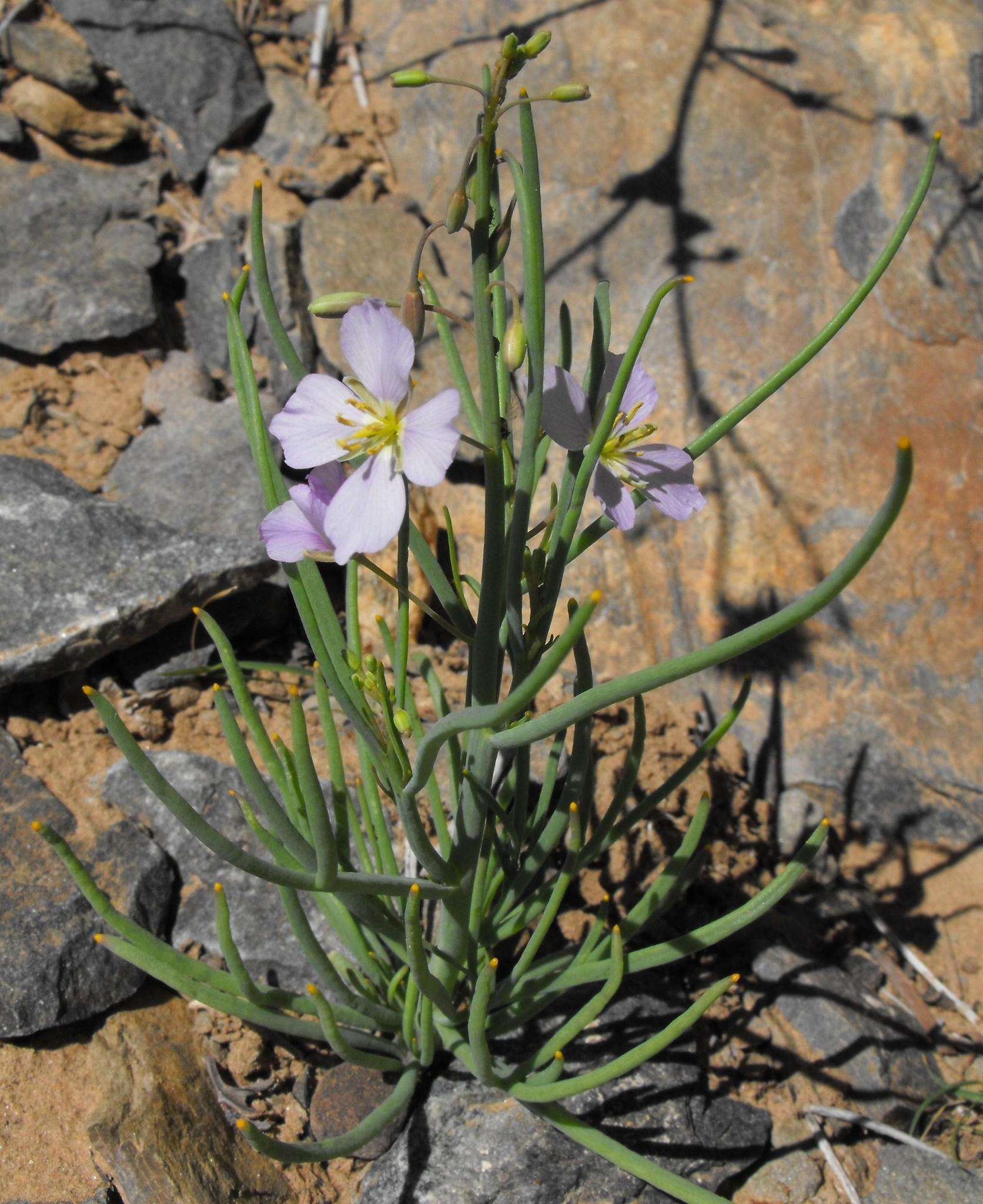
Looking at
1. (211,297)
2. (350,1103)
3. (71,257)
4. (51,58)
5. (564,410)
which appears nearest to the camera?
(564,410)

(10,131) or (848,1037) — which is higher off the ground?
(10,131)

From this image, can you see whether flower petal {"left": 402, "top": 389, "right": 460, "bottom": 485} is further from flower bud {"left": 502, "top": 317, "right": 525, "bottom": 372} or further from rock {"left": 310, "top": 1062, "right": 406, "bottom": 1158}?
rock {"left": 310, "top": 1062, "right": 406, "bottom": 1158}

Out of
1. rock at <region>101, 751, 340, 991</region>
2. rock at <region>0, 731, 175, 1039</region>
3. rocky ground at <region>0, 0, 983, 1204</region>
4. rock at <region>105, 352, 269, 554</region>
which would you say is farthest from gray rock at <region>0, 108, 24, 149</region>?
rock at <region>101, 751, 340, 991</region>

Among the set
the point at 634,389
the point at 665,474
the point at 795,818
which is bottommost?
the point at 795,818

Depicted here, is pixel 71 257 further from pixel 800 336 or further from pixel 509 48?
pixel 509 48

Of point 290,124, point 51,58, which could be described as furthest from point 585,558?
point 51,58
